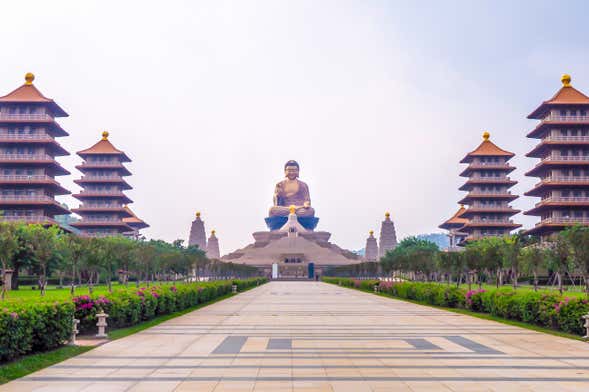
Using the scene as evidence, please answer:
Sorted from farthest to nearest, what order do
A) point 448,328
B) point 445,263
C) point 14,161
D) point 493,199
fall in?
point 493,199, point 14,161, point 445,263, point 448,328

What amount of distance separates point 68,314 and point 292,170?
127m

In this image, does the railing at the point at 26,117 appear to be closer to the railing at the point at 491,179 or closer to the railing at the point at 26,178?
the railing at the point at 26,178

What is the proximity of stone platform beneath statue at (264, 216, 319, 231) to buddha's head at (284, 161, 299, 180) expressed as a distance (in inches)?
391

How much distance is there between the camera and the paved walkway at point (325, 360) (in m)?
11.5

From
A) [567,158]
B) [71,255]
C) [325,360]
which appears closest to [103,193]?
[71,255]

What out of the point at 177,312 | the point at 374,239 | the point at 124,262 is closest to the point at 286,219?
the point at 374,239

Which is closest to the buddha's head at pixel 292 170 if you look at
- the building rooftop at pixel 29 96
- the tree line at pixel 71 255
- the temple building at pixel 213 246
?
the temple building at pixel 213 246

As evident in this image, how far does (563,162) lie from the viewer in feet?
234

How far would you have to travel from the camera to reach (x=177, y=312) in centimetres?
2856

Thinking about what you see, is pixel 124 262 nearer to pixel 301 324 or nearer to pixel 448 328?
pixel 301 324

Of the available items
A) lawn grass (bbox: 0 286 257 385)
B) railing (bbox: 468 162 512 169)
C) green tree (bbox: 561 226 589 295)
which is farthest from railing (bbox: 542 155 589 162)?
lawn grass (bbox: 0 286 257 385)

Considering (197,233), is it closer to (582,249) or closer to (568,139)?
(568,139)

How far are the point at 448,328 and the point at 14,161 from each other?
61.1 m

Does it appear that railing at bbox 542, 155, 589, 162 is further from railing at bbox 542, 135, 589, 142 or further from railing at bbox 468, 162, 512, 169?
railing at bbox 468, 162, 512, 169
